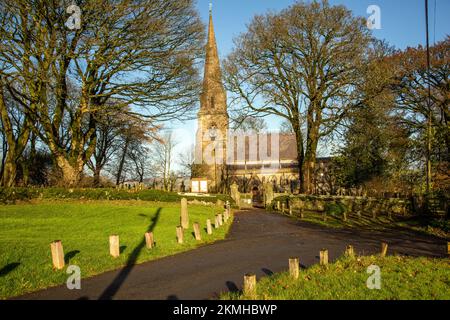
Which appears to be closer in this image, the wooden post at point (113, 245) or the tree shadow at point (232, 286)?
the tree shadow at point (232, 286)

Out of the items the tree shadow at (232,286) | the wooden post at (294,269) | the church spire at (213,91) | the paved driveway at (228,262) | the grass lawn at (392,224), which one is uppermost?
the church spire at (213,91)

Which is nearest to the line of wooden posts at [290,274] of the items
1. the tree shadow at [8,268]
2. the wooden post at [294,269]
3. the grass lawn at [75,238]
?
the wooden post at [294,269]

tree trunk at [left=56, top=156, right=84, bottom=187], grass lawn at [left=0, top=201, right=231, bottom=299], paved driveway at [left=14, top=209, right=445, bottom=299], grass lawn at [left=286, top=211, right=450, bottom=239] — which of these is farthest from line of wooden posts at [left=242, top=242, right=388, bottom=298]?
tree trunk at [left=56, top=156, right=84, bottom=187]

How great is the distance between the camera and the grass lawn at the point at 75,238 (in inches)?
329

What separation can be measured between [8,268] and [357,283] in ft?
24.9

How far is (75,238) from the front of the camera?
41.3 ft

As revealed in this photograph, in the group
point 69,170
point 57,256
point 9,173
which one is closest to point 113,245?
point 57,256

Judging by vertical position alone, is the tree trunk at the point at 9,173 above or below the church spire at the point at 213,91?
below

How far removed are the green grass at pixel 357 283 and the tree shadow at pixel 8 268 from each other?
512cm

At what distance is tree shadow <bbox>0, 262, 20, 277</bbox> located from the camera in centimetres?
828

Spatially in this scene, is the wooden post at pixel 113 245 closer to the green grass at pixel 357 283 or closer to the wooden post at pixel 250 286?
the green grass at pixel 357 283

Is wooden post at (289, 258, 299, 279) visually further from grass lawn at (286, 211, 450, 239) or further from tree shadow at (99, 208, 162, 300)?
grass lawn at (286, 211, 450, 239)

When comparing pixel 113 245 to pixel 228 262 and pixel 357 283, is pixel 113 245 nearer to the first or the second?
pixel 228 262
